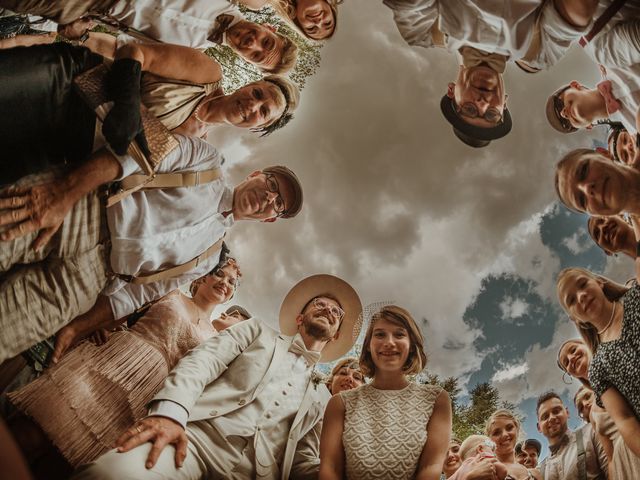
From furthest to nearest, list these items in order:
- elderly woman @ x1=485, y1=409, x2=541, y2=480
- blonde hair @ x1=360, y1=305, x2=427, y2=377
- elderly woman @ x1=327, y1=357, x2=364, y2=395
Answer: elderly woman @ x1=327, y1=357, x2=364, y2=395 → elderly woman @ x1=485, y1=409, x2=541, y2=480 → blonde hair @ x1=360, y1=305, x2=427, y2=377

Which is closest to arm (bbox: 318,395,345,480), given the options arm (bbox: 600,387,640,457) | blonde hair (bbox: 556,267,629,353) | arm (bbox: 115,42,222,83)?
arm (bbox: 600,387,640,457)

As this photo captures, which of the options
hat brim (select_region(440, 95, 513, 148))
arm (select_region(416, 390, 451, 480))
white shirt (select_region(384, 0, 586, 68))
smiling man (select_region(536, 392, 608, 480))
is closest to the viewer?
arm (select_region(416, 390, 451, 480))

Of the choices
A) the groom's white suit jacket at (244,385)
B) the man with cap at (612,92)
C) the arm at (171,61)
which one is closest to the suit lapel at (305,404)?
the groom's white suit jacket at (244,385)

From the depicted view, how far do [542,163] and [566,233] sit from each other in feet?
3.80

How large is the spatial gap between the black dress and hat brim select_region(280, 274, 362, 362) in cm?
330

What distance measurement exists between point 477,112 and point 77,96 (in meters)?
4.76

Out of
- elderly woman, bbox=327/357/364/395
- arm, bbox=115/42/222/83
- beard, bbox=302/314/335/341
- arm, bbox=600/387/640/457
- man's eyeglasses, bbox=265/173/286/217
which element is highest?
arm, bbox=115/42/222/83

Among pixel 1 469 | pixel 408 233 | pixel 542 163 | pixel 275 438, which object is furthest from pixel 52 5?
pixel 542 163

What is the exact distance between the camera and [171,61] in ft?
12.9

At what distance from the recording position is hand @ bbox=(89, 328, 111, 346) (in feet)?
14.8

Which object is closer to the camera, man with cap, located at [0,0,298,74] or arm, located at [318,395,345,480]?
man with cap, located at [0,0,298,74]

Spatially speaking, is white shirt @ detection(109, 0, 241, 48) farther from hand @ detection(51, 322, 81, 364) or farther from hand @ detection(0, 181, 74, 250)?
hand @ detection(51, 322, 81, 364)

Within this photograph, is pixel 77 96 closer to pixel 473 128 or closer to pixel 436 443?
pixel 436 443

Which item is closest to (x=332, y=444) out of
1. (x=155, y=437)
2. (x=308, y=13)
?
(x=155, y=437)
